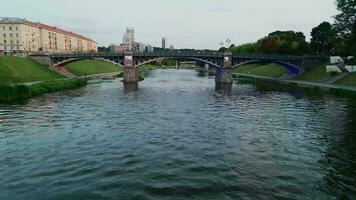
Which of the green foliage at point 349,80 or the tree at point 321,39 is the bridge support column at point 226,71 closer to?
the green foliage at point 349,80

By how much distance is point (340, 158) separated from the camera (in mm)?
20312

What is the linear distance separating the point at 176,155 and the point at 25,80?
57464 millimetres

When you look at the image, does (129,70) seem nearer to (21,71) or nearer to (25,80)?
(21,71)

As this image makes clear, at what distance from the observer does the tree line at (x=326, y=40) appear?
80.5m

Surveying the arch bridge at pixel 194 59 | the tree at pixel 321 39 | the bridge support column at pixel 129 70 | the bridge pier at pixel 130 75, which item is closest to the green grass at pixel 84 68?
the arch bridge at pixel 194 59

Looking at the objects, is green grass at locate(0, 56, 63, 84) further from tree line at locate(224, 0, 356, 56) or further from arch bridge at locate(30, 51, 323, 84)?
tree line at locate(224, 0, 356, 56)

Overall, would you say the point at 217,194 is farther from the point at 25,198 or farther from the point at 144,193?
the point at 25,198

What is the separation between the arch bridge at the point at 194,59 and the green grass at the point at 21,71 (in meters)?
6.62

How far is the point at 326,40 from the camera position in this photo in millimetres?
111938

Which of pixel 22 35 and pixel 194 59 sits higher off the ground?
pixel 22 35

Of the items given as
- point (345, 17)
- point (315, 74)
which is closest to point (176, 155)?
point (315, 74)

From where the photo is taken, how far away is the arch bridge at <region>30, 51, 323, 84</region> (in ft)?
283

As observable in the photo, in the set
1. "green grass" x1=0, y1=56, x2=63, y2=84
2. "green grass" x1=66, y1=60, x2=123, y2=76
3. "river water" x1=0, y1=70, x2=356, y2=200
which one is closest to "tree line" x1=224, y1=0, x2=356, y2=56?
"river water" x1=0, y1=70, x2=356, y2=200

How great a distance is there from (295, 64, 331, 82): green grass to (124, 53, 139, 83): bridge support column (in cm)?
4732
